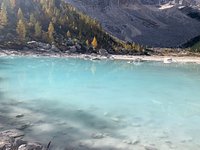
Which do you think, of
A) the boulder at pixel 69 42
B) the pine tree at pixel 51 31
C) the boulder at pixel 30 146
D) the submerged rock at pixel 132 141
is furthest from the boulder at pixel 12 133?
the boulder at pixel 69 42

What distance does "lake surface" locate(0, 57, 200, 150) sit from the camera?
87.4ft

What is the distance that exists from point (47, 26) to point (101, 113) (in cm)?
11878

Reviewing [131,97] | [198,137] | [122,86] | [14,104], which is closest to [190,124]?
[198,137]

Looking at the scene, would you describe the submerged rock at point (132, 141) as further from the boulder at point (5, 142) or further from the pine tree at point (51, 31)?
the pine tree at point (51, 31)

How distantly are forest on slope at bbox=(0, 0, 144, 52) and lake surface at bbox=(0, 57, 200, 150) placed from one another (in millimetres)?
70477

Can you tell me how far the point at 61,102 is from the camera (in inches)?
1602

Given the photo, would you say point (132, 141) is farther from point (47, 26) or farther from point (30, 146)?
point (47, 26)

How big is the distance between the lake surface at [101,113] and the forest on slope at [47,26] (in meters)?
70.5

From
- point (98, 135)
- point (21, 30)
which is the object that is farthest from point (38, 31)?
point (98, 135)

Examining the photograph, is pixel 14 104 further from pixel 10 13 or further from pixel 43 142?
pixel 10 13

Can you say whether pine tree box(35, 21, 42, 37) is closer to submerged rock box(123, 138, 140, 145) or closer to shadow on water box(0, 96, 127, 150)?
shadow on water box(0, 96, 127, 150)

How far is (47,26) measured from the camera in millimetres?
150250

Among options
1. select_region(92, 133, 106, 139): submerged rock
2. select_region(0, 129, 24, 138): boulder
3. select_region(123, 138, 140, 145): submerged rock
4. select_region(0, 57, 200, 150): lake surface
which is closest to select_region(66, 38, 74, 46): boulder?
select_region(0, 57, 200, 150): lake surface

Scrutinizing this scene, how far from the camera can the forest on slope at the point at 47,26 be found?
130 m
